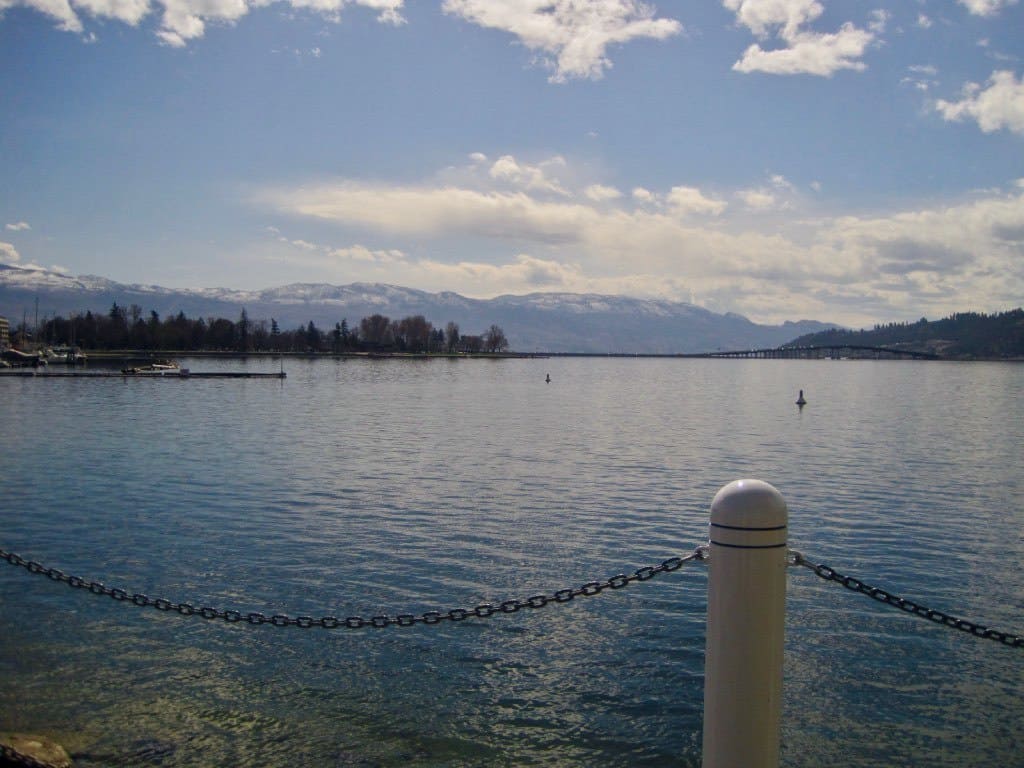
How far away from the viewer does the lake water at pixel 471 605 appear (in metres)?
10.3

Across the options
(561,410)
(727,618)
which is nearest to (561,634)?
(727,618)

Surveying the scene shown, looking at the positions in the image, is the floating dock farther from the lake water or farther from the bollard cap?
the bollard cap

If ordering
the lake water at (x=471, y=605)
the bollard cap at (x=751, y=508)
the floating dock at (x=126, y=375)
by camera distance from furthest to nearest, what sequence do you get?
the floating dock at (x=126, y=375)
the lake water at (x=471, y=605)
the bollard cap at (x=751, y=508)

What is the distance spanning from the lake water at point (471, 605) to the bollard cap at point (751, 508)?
5.88 m

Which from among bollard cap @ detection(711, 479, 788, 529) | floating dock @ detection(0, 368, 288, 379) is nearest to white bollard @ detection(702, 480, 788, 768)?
bollard cap @ detection(711, 479, 788, 529)

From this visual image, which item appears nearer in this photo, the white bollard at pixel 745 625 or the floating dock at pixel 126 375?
the white bollard at pixel 745 625

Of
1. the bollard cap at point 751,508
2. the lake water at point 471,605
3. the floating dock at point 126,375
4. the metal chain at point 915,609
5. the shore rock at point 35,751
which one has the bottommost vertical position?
the lake water at point 471,605

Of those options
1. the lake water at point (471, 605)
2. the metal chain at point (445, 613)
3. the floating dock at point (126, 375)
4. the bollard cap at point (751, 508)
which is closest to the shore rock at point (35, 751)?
the lake water at point (471, 605)

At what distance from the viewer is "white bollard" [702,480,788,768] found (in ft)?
16.6

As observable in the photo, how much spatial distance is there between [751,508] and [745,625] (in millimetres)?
756

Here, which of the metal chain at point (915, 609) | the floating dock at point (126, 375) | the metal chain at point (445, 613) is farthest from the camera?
the floating dock at point (126, 375)

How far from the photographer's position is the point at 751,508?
5.03 metres

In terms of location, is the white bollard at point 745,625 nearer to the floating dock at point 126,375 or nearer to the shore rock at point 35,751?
the shore rock at point 35,751

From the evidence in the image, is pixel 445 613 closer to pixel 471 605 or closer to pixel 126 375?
pixel 471 605
